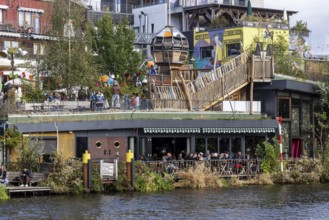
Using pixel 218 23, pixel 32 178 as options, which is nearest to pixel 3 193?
pixel 32 178

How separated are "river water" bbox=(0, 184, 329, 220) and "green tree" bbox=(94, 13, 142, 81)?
3266 centimetres

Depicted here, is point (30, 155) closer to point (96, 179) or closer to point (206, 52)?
point (96, 179)

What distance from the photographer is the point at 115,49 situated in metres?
84.2

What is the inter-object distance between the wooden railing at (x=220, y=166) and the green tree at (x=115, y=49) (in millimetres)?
27016

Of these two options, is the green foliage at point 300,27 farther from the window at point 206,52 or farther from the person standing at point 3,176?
the person standing at point 3,176

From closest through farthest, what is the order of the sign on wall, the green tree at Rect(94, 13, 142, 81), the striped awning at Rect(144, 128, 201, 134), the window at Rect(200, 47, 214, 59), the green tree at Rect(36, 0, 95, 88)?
the sign on wall → the striped awning at Rect(144, 128, 201, 134) → the green tree at Rect(36, 0, 95, 88) → the green tree at Rect(94, 13, 142, 81) → the window at Rect(200, 47, 214, 59)

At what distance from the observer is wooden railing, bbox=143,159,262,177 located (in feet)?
177

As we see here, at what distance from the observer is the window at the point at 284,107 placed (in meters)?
64.7

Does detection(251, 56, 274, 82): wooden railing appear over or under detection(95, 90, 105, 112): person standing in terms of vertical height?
over

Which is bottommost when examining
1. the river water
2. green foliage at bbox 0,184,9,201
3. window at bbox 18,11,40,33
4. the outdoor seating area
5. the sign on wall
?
the river water

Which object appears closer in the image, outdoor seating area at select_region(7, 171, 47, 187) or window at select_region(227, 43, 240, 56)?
outdoor seating area at select_region(7, 171, 47, 187)

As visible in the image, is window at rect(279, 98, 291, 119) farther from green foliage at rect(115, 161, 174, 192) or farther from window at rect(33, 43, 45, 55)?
window at rect(33, 43, 45, 55)

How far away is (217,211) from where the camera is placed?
44.0 metres

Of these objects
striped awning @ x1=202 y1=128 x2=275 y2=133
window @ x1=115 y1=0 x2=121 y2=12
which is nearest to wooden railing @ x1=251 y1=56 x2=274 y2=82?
striped awning @ x1=202 y1=128 x2=275 y2=133
